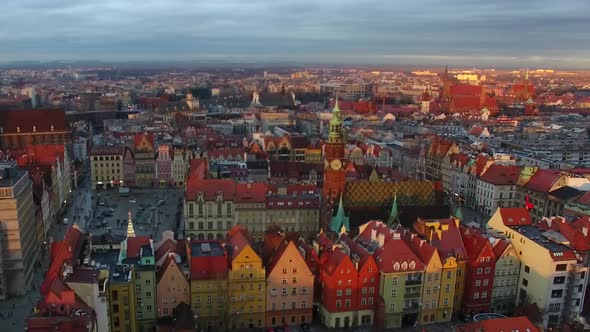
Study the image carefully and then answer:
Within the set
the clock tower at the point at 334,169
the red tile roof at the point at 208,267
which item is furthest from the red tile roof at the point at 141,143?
the red tile roof at the point at 208,267

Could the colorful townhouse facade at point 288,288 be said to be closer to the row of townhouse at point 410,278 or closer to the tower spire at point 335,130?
the row of townhouse at point 410,278

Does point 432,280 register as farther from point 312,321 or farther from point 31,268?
point 31,268

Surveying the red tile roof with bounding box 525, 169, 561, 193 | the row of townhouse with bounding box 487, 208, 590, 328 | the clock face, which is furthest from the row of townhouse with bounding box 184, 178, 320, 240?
the red tile roof with bounding box 525, 169, 561, 193

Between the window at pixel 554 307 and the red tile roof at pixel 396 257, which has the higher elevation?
the red tile roof at pixel 396 257

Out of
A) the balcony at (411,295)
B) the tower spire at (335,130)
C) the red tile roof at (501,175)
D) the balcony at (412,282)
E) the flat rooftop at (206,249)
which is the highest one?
the tower spire at (335,130)

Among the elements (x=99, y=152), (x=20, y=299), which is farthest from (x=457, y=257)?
(x=99, y=152)

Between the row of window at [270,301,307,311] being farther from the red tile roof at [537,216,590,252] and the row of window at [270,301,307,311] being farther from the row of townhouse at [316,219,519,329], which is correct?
the red tile roof at [537,216,590,252]
